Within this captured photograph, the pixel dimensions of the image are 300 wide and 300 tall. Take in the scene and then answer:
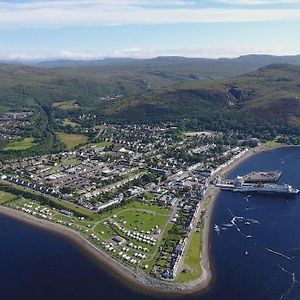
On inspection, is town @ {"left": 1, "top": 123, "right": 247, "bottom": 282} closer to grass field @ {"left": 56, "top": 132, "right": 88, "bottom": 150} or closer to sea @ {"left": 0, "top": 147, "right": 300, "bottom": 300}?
sea @ {"left": 0, "top": 147, "right": 300, "bottom": 300}

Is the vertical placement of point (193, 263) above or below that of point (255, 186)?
below

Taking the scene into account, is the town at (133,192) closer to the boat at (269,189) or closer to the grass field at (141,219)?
the grass field at (141,219)

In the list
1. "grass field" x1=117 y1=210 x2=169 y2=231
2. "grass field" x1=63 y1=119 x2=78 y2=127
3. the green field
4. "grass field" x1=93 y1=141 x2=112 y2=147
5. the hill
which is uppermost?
the hill

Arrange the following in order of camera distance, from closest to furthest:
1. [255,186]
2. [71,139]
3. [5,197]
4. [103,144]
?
[5,197] → [255,186] → [103,144] → [71,139]

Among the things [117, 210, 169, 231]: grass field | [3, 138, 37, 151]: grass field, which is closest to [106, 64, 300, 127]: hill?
[3, 138, 37, 151]: grass field

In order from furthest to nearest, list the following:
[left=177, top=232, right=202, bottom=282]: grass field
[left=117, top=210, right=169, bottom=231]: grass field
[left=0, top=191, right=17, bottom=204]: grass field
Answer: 1. [left=0, top=191, right=17, bottom=204]: grass field
2. [left=117, top=210, right=169, bottom=231]: grass field
3. [left=177, top=232, right=202, bottom=282]: grass field

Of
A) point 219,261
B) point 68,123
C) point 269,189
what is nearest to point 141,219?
point 219,261

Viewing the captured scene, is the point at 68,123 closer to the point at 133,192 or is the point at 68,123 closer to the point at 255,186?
the point at 133,192
